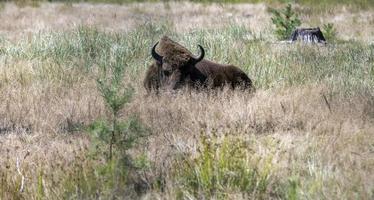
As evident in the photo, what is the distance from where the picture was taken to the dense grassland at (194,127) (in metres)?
6.05

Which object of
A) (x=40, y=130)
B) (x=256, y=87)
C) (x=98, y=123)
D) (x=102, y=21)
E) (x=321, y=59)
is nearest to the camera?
(x=98, y=123)

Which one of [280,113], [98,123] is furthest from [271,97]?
[98,123]

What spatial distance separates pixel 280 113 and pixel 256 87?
2.79 meters

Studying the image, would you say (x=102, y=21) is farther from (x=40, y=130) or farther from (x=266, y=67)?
(x=40, y=130)

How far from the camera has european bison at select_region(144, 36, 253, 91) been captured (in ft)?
35.9

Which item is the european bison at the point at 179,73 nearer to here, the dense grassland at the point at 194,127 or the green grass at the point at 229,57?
the dense grassland at the point at 194,127

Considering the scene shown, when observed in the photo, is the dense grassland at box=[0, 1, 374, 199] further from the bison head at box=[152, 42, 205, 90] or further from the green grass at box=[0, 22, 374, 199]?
the bison head at box=[152, 42, 205, 90]

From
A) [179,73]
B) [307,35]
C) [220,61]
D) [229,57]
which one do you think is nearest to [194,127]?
[179,73]

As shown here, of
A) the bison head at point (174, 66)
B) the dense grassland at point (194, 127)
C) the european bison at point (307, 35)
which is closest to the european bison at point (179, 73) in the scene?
the bison head at point (174, 66)

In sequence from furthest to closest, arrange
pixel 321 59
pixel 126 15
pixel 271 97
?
pixel 126 15 < pixel 321 59 < pixel 271 97

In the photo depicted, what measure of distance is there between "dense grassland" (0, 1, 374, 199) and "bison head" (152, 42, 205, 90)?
0.49 m

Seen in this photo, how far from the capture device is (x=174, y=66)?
11.0 m

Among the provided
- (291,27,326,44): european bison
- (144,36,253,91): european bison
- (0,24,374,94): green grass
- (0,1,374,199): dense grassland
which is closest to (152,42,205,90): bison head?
(144,36,253,91): european bison

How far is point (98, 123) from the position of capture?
639cm
